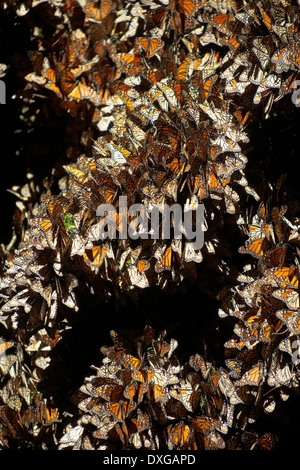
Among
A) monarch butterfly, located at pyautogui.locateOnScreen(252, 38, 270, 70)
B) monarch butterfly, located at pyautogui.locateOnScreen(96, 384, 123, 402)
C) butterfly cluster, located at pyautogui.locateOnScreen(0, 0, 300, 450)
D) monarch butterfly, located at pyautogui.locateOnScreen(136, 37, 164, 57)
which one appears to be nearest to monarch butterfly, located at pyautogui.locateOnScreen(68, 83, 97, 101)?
butterfly cluster, located at pyautogui.locateOnScreen(0, 0, 300, 450)

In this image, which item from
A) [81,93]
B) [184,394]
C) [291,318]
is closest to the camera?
[291,318]

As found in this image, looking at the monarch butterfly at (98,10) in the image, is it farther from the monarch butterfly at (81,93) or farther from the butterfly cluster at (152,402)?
the butterfly cluster at (152,402)

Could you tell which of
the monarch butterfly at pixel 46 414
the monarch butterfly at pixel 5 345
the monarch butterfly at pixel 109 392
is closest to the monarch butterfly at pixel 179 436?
the monarch butterfly at pixel 109 392

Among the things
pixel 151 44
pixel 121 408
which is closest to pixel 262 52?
pixel 151 44

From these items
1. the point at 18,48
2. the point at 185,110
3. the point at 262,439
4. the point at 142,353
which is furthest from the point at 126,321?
the point at 18,48

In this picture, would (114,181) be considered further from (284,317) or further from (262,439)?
(262,439)

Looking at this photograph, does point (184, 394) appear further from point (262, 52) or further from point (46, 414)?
point (262, 52)

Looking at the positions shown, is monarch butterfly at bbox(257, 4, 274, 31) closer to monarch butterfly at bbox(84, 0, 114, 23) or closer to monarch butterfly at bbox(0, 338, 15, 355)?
monarch butterfly at bbox(84, 0, 114, 23)

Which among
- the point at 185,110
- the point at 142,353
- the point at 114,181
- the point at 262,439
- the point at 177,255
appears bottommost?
the point at 262,439
